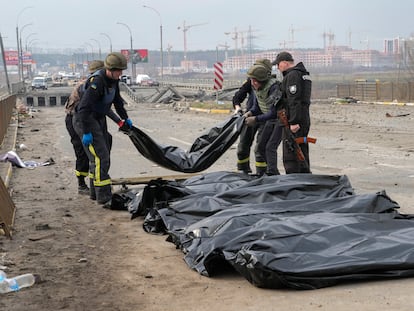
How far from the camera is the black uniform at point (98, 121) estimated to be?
8.73m

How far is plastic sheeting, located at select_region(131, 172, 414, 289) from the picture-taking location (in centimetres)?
497

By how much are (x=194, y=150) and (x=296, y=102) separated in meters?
2.01

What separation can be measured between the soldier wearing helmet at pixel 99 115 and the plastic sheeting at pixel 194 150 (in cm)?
57

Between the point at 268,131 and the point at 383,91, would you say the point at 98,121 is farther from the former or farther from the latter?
the point at 383,91

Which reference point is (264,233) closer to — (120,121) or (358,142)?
(120,121)

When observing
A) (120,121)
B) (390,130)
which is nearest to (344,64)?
(390,130)

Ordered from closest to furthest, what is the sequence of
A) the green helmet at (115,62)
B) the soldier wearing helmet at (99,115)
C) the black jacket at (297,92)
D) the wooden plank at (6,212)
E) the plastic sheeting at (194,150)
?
the wooden plank at (6,212), the black jacket at (297,92), the green helmet at (115,62), the soldier wearing helmet at (99,115), the plastic sheeting at (194,150)

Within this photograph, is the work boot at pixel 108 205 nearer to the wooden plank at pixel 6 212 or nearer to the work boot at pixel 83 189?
the work boot at pixel 83 189

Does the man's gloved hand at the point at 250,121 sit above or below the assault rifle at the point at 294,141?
above

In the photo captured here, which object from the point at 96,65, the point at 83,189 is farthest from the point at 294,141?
the point at 83,189

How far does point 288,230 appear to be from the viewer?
17.8 feet

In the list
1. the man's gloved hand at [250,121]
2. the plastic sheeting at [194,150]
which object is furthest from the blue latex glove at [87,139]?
the man's gloved hand at [250,121]

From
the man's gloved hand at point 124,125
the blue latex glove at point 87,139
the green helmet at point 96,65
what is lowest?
the blue latex glove at point 87,139

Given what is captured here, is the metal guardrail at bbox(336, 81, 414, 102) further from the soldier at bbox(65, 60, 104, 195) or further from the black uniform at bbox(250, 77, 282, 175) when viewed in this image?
the soldier at bbox(65, 60, 104, 195)
